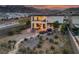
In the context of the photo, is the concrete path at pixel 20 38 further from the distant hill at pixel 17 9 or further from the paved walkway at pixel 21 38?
the distant hill at pixel 17 9

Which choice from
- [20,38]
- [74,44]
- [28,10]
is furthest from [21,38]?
[74,44]

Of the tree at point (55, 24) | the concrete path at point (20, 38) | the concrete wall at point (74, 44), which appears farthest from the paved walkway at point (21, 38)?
the concrete wall at point (74, 44)

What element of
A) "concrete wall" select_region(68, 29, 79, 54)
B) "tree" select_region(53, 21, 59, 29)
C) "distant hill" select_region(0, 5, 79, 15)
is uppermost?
"distant hill" select_region(0, 5, 79, 15)

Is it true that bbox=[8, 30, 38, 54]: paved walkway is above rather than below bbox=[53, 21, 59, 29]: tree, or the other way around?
below

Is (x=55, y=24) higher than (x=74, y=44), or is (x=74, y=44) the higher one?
(x=55, y=24)

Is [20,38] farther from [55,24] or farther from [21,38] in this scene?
[55,24]

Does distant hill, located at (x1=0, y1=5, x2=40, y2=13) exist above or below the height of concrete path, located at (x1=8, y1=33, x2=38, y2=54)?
above

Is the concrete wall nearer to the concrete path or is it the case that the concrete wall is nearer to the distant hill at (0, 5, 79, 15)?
the distant hill at (0, 5, 79, 15)

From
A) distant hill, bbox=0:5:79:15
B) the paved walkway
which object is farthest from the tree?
the paved walkway

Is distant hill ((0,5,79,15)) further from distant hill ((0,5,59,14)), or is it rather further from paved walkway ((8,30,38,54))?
paved walkway ((8,30,38,54))

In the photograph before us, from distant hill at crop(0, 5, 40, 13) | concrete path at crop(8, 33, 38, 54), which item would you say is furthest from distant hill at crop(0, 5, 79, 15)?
concrete path at crop(8, 33, 38, 54)

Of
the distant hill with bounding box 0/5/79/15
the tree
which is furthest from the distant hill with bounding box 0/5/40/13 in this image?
the tree
